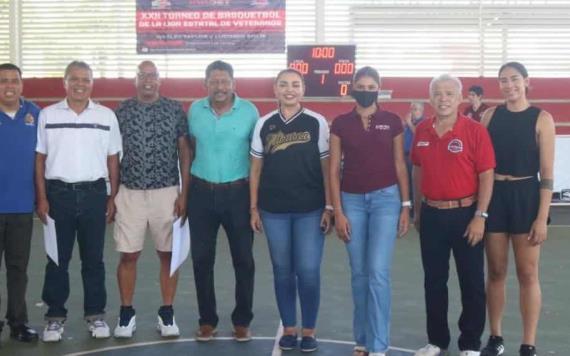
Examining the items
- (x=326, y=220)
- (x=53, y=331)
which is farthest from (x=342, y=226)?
(x=53, y=331)

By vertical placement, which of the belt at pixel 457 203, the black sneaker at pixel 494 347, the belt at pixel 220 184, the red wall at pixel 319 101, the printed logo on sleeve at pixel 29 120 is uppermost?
the red wall at pixel 319 101

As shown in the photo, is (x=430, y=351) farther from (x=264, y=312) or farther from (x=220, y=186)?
(x=220, y=186)

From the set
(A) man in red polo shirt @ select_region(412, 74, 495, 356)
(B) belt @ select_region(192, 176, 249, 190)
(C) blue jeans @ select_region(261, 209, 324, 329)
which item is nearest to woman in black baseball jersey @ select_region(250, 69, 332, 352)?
(C) blue jeans @ select_region(261, 209, 324, 329)

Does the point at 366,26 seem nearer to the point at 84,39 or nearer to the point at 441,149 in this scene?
the point at 84,39

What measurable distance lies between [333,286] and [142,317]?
5.44 feet

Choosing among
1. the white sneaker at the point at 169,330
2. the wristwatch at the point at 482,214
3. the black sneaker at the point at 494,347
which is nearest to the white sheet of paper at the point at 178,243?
the white sneaker at the point at 169,330

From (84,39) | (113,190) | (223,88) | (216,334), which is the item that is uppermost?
(84,39)

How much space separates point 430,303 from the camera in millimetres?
4230

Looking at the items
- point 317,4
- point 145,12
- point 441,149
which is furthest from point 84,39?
point 441,149

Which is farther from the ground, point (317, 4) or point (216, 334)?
point (317, 4)

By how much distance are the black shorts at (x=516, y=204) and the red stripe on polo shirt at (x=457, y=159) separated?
154 millimetres

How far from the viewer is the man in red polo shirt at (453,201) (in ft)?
13.0

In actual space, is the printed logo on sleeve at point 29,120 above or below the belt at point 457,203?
above

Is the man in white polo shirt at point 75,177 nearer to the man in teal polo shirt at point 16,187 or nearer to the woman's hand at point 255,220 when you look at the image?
the man in teal polo shirt at point 16,187
